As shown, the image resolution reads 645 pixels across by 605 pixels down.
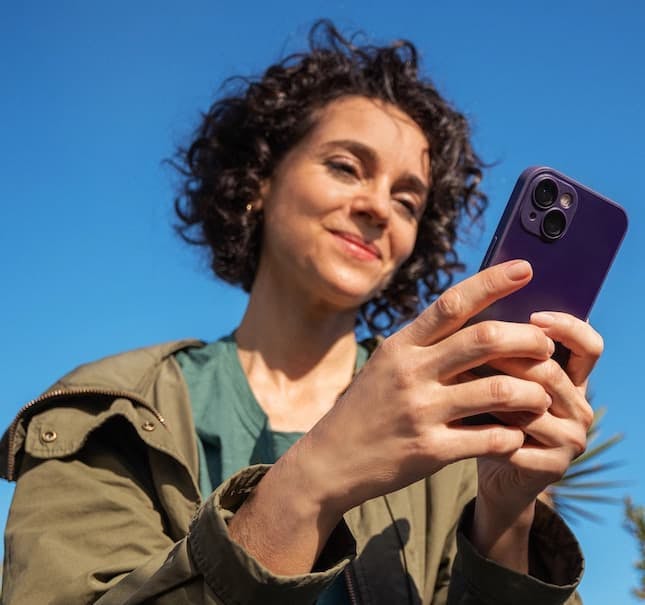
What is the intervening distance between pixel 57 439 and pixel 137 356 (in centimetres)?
53

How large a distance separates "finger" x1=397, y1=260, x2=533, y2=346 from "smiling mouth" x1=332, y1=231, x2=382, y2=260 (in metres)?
1.50

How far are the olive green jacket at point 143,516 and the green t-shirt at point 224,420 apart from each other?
0.10 metres

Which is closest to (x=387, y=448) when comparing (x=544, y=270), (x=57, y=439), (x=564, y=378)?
(x=564, y=378)

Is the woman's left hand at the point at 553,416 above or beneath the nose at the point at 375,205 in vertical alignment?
beneath

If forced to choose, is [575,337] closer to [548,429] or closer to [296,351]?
[548,429]

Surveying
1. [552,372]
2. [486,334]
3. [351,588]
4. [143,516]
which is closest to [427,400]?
[486,334]

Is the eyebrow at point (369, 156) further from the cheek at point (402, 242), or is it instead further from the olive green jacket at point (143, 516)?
the olive green jacket at point (143, 516)

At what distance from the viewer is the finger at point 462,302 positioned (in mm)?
1572

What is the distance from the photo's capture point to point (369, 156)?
3.23 meters

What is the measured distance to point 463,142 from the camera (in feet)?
13.5

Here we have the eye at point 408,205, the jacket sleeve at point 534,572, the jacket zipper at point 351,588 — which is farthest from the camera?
the eye at point 408,205

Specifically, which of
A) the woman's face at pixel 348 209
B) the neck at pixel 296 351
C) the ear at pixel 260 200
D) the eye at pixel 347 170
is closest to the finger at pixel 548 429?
the woman's face at pixel 348 209

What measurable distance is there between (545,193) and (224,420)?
5.00ft

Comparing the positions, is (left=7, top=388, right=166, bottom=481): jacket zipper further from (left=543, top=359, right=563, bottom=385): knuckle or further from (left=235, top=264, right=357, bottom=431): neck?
(left=543, top=359, right=563, bottom=385): knuckle
